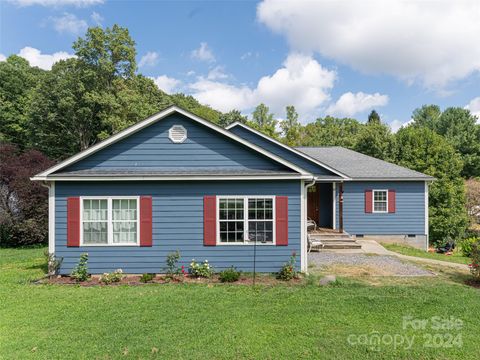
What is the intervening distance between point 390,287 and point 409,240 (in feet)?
29.5

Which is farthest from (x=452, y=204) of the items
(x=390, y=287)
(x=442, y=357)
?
(x=442, y=357)

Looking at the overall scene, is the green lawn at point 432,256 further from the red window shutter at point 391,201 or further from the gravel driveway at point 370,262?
the gravel driveway at point 370,262

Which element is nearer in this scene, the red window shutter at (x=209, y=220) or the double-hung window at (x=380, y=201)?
the red window shutter at (x=209, y=220)

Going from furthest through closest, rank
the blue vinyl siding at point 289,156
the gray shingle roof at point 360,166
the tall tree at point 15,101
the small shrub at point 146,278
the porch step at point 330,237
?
the tall tree at point 15,101 → the gray shingle roof at point 360,166 → the blue vinyl siding at point 289,156 → the porch step at point 330,237 → the small shrub at point 146,278

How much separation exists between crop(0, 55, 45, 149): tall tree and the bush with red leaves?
57.1ft

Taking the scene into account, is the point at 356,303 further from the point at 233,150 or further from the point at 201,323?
the point at 233,150

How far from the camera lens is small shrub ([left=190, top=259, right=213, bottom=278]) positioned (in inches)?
317

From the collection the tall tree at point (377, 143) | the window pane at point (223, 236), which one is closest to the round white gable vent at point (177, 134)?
the window pane at point (223, 236)

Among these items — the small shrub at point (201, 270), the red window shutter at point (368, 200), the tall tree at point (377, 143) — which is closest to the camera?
the small shrub at point (201, 270)

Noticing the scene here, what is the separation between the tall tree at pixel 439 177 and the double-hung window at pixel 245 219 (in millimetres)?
14315

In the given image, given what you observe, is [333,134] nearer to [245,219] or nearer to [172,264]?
[245,219]

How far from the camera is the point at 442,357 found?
13.9ft

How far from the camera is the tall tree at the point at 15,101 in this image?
28828 millimetres

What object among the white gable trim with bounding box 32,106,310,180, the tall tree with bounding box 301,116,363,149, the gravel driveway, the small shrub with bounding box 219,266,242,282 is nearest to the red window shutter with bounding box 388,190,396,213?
the gravel driveway
